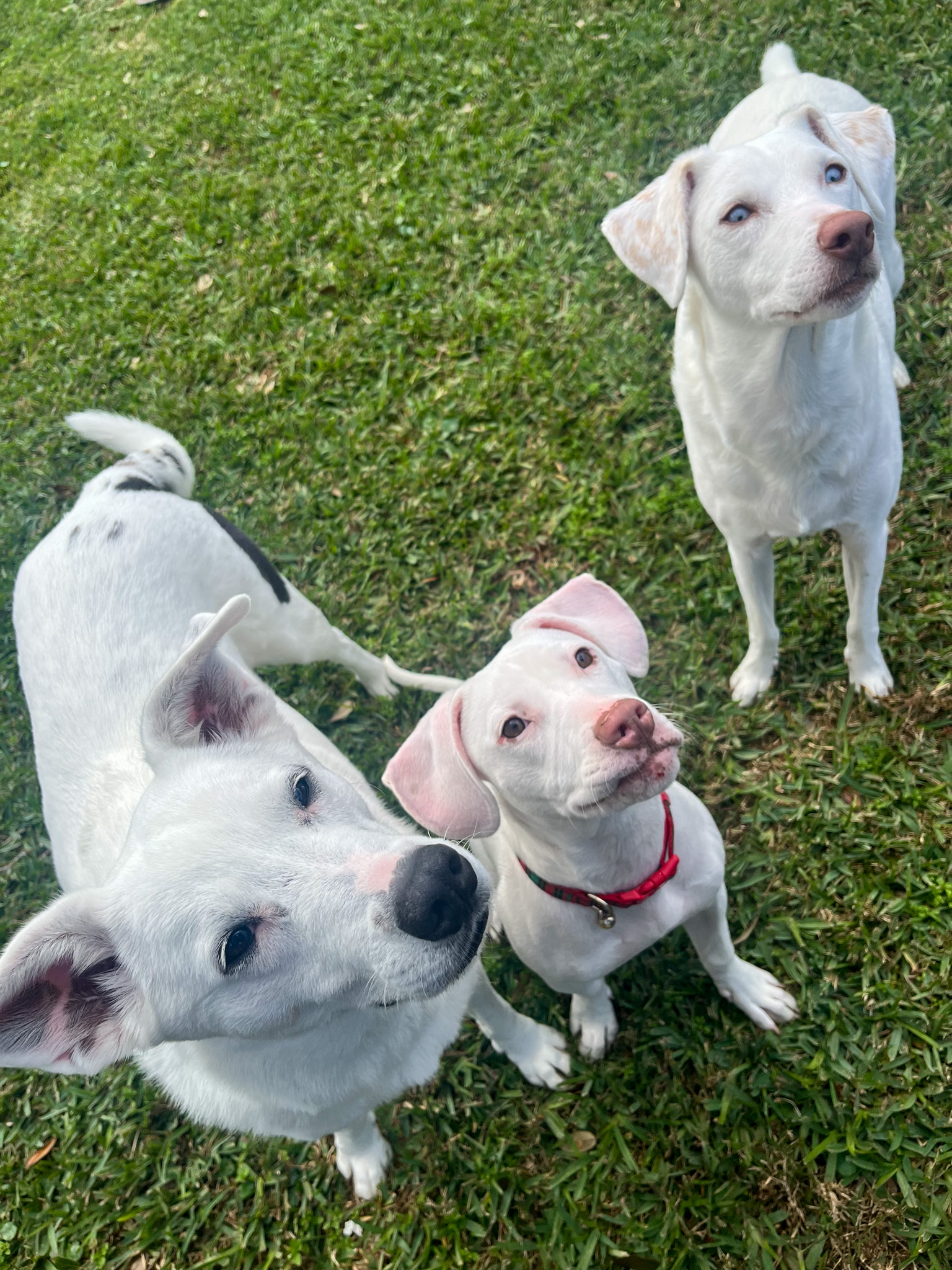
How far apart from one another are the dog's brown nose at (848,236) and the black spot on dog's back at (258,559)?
251 centimetres

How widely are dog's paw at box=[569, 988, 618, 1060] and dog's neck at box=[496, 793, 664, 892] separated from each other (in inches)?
35.3

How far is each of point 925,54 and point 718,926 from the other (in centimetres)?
541

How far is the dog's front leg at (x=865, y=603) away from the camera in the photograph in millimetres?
3277

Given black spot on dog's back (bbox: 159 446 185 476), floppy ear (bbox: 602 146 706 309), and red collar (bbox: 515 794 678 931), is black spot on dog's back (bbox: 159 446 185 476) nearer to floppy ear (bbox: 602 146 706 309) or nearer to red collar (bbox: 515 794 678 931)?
floppy ear (bbox: 602 146 706 309)

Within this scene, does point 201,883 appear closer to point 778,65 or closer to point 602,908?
point 602,908

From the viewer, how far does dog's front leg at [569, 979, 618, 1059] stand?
339 centimetres

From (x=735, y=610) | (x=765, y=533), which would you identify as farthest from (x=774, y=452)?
(x=735, y=610)

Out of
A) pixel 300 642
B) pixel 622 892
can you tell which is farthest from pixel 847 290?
pixel 300 642

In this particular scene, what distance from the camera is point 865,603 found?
11.6 feet

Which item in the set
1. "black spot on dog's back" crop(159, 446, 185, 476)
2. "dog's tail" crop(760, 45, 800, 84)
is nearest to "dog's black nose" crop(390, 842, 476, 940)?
"black spot on dog's back" crop(159, 446, 185, 476)

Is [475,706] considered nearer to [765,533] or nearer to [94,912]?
[94,912]

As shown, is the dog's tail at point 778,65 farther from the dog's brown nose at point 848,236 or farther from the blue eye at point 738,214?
the dog's brown nose at point 848,236

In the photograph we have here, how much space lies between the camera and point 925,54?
5.23 meters

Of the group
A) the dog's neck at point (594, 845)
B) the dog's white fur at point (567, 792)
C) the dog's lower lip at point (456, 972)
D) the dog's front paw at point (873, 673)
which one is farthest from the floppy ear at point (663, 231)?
the dog's lower lip at point (456, 972)
